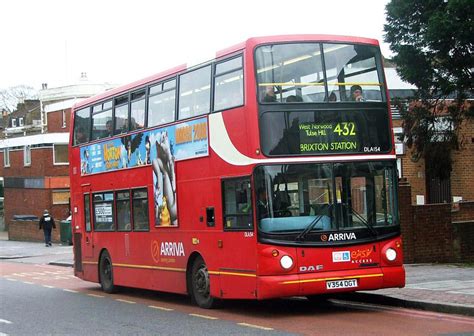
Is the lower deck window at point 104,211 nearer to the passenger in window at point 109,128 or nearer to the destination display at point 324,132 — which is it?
the passenger in window at point 109,128

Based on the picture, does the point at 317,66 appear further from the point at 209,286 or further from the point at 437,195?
the point at 437,195

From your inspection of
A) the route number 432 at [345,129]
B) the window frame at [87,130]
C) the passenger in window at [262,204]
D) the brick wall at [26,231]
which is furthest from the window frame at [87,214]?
the brick wall at [26,231]

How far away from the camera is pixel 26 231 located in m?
46.3

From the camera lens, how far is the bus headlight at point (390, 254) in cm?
1244

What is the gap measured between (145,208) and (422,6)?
8075 mm

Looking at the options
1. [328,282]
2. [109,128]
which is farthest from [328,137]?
[109,128]

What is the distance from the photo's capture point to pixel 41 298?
17.5m

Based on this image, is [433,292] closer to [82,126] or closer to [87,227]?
[87,227]

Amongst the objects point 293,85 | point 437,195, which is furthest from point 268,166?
point 437,195

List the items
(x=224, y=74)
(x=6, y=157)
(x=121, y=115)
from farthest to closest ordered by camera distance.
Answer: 1. (x=6, y=157)
2. (x=121, y=115)
3. (x=224, y=74)

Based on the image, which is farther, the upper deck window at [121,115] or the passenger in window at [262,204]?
the upper deck window at [121,115]

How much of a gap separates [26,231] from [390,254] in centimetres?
3698

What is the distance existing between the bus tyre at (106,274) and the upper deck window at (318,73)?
767 centimetres

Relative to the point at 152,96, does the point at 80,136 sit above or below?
below
